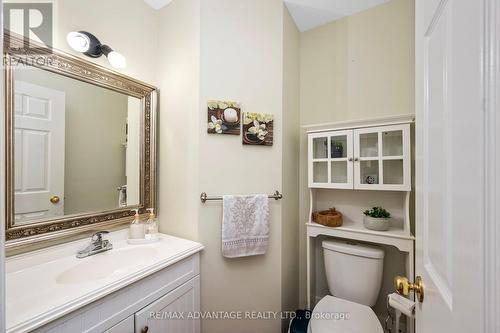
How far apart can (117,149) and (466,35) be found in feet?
4.98

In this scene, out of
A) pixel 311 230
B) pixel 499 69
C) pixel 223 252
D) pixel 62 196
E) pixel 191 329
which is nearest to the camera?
pixel 499 69

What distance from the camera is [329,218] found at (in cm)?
154

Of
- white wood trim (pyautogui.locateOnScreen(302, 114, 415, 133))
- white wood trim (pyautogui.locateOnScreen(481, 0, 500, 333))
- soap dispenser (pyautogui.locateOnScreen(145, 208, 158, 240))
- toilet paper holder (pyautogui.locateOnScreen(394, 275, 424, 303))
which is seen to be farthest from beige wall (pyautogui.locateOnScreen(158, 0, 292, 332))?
white wood trim (pyautogui.locateOnScreen(481, 0, 500, 333))

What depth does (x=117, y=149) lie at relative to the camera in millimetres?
1285

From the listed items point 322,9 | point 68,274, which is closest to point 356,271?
point 68,274

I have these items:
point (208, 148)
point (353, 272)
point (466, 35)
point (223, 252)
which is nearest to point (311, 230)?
point (353, 272)

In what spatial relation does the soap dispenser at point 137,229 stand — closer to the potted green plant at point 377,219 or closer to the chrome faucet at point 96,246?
the chrome faucet at point 96,246

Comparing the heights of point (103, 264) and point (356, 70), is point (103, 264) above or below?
below

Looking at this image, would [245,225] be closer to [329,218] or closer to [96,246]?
[329,218]

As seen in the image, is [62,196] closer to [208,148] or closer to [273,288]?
[208,148]

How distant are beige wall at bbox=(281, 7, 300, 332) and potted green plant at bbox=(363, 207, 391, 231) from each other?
53 centimetres

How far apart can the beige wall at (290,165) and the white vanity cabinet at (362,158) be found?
0.16 m

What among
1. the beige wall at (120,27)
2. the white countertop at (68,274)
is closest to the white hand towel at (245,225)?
the white countertop at (68,274)

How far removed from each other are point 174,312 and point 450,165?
129cm
